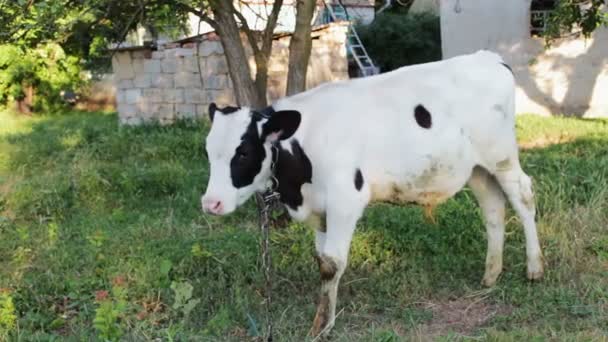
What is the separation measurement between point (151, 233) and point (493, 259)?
261cm

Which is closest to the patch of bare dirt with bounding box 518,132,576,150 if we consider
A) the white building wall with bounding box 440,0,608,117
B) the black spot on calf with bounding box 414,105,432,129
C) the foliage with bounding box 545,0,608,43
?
the foliage with bounding box 545,0,608,43

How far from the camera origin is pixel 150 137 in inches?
407

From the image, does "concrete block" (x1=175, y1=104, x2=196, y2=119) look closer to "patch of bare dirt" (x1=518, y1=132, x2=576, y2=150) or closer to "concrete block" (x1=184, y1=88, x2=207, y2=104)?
"concrete block" (x1=184, y1=88, x2=207, y2=104)

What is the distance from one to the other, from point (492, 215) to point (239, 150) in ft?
6.65

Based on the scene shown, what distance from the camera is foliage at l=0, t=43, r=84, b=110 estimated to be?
17.7 metres

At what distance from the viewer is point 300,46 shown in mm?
6059

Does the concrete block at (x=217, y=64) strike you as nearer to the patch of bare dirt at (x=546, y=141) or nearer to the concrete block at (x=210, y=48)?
the concrete block at (x=210, y=48)

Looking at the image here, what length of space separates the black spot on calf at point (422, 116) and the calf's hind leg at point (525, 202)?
2.40 feet

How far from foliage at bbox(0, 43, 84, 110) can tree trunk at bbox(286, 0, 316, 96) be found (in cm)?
1279

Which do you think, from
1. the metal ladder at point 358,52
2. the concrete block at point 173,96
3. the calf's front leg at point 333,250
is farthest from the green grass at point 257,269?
the metal ladder at point 358,52

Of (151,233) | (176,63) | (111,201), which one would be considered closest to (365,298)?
(151,233)

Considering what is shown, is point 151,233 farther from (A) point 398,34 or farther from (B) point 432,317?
(A) point 398,34

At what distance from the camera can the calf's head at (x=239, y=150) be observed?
3.74m

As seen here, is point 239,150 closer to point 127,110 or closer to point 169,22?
point 169,22
